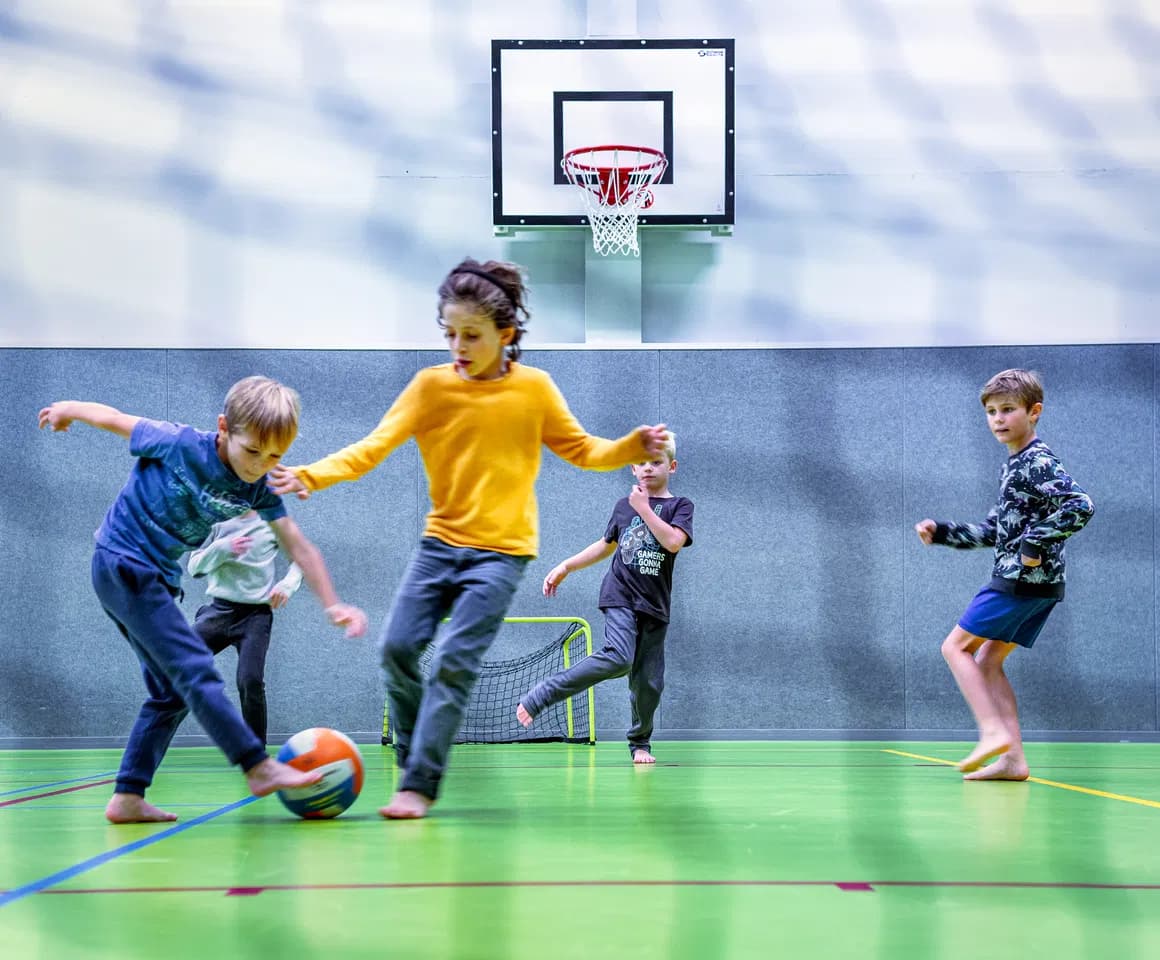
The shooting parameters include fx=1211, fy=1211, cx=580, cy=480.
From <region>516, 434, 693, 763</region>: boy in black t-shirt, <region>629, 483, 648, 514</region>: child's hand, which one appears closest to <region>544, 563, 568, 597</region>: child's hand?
<region>516, 434, 693, 763</region>: boy in black t-shirt

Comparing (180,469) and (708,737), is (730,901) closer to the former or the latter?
(180,469)

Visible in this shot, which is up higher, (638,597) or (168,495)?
(168,495)

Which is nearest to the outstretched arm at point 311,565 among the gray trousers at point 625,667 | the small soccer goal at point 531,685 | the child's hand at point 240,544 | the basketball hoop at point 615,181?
the child's hand at point 240,544

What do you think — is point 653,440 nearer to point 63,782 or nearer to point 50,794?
point 50,794

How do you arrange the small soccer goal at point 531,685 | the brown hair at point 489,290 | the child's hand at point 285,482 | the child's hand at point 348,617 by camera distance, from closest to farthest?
the child's hand at point 285,482, the child's hand at point 348,617, the brown hair at point 489,290, the small soccer goal at point 531,685

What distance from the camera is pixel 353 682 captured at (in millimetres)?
7711

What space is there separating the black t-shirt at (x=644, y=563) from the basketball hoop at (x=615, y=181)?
305 cm

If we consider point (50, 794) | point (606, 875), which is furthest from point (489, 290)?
point (50, 794)

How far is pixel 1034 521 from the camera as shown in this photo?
4105mm

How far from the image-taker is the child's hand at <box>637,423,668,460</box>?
3025 mm

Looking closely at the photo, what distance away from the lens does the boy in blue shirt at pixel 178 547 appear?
2.76 m

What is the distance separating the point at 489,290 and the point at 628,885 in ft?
5.23

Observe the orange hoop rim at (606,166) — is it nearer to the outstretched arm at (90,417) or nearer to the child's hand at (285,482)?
the outstretched arm at (90,417)

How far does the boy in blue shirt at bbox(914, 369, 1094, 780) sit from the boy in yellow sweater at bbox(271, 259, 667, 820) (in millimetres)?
1646
